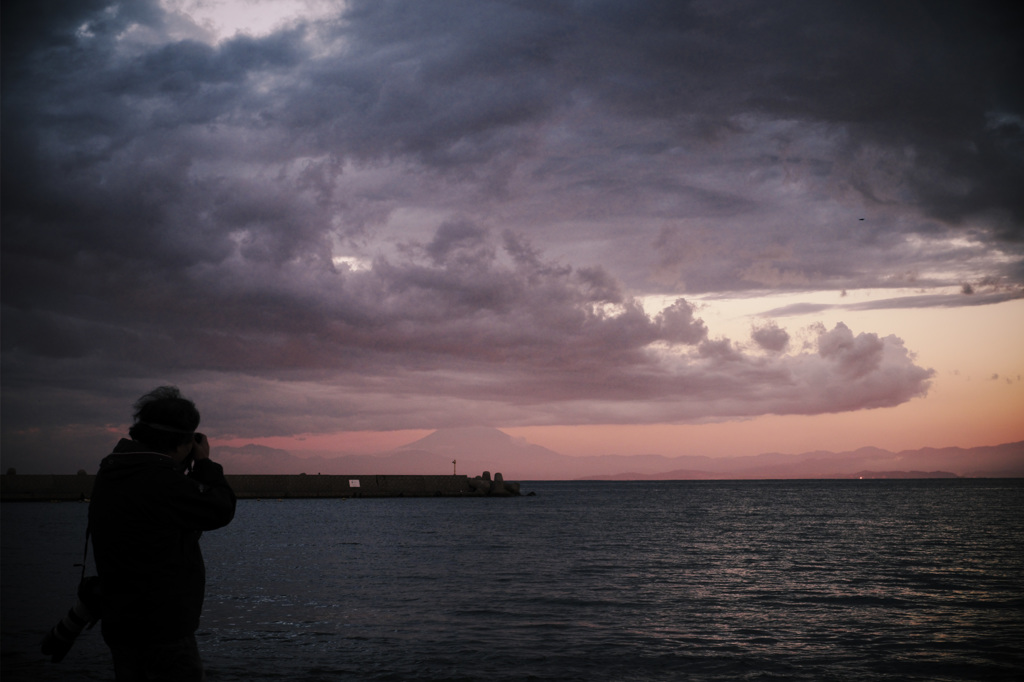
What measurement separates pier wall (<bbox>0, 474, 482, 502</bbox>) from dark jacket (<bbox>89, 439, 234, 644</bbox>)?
111130 mm

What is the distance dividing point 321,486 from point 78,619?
127 metres

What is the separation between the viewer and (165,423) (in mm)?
3977

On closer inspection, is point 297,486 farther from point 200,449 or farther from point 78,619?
point 200,449

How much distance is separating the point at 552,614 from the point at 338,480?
374ft

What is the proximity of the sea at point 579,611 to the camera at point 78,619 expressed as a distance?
922 cm

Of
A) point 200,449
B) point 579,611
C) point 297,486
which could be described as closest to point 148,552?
point 200,449

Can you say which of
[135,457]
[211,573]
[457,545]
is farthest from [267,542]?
[135,457]

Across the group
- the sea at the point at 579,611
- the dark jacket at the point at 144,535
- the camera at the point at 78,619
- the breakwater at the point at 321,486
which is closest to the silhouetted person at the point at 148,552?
the dark jacket at the point at 144,535

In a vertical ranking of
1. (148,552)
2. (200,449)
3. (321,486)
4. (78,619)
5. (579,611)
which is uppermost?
(200,449)

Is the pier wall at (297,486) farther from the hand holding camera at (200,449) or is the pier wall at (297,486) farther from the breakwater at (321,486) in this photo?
the hand holding camera at (200,449)

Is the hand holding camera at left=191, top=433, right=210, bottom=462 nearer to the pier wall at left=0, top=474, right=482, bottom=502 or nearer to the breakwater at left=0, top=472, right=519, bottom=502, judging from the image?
the pier wall at left=0, top=474, right=482, bottom=502

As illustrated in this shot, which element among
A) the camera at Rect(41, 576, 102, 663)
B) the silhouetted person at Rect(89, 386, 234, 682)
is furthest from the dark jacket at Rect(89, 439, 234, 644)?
the camera at Rect(41, 576, 102, 663)

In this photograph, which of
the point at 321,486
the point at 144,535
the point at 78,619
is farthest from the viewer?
the point at 321,486

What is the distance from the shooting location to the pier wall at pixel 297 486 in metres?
101
